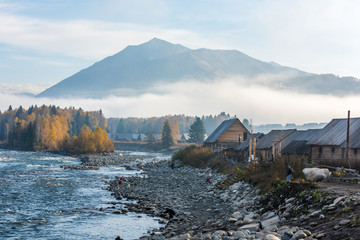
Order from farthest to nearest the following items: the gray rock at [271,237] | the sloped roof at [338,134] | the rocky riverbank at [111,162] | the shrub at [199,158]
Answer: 1. the rocky riverbank at [111,162]
2. the shrub at [199,158]
3. the sloped roof at [338,134]
4. the gray rock at [271,237]

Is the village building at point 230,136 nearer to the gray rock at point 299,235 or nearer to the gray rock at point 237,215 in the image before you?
the gray rock at point 237,215

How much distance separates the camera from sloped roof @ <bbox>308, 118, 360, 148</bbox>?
34.0 m

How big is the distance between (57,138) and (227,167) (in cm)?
9457

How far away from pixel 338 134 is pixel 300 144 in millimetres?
6016

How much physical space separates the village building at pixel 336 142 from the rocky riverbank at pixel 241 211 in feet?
37.9

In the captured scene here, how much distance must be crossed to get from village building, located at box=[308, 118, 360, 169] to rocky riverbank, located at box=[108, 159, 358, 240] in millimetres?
11565

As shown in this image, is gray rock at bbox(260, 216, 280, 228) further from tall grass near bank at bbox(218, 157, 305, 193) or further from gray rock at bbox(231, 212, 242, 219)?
tall grass near bank at bbox(218, 157, 305, 193)

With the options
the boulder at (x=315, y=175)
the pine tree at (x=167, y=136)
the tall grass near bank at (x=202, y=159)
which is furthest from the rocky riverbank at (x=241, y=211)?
the pine tree at (x=167, y=136)

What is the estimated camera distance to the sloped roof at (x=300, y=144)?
1626 inches

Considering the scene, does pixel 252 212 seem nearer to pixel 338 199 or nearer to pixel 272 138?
pixel 338 199

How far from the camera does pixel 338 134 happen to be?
36.7 m

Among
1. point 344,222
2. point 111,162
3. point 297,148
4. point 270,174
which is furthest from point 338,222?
point 111,162

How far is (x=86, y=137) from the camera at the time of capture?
109625mm

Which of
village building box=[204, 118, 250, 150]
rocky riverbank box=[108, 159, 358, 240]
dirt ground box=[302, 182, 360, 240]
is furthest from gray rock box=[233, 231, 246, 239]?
village building box=[204, 118, 250, 150]
